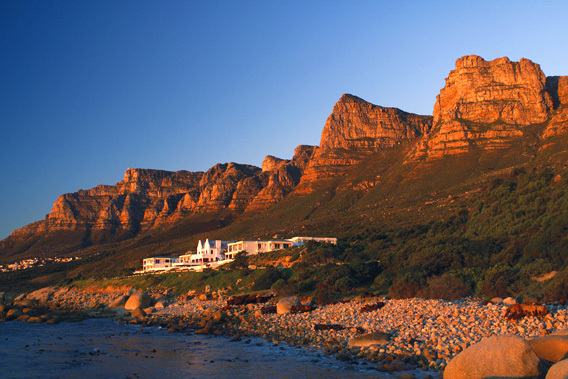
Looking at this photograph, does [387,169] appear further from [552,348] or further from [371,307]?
[552,348]

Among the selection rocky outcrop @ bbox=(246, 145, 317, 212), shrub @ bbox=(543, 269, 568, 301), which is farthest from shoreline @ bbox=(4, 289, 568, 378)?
rocky outcrop @ bbox=(246, 145, 317, 212)

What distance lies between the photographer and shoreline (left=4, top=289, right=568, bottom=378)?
691 inches

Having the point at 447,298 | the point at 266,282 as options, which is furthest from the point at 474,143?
the point at 447,298

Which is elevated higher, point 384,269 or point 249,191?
point 249,191

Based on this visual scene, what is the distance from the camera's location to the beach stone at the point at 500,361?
481 inches

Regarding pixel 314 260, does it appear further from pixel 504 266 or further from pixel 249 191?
pixel 249 191

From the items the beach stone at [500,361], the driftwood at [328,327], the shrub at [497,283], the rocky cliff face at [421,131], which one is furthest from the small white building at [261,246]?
the rocky cliff face at [421,131]

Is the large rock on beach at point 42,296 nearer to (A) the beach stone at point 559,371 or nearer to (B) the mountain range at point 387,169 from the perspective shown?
(B) the mountain range at point 387,169

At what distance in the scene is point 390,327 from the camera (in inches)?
880

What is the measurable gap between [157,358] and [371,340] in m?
9.94

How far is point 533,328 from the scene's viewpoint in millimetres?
18422

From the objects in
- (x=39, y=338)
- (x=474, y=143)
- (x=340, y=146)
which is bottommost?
(x=39, y=338)

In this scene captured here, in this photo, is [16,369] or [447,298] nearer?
[16,369]

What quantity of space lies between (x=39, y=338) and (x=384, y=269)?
90.5 ft
